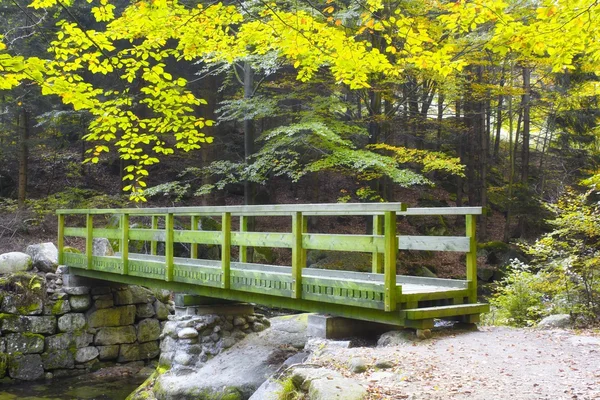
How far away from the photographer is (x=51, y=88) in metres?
5.18

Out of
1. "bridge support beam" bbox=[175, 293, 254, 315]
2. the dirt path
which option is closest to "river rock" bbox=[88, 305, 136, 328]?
"bridge support beam" bbox=[175, 293, 254, 315]

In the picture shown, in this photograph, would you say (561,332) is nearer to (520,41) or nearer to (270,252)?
(520,41)

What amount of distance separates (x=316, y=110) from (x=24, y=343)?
27.8 ft

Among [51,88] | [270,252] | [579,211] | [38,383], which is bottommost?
[38,383]

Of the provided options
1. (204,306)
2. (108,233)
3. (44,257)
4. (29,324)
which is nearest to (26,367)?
(29,324)

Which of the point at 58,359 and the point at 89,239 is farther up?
the point at 89,239

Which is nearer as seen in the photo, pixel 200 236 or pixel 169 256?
pixel 200 236

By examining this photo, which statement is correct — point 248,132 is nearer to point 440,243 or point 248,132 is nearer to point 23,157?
point 23,157

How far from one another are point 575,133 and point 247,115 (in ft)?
37.8

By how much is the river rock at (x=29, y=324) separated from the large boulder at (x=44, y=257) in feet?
3.88

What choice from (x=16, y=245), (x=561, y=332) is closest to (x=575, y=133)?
(x=561, y=332)

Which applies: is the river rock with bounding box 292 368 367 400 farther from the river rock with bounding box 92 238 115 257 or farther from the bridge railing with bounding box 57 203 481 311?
the river rock with bounding box 92 238 115 257

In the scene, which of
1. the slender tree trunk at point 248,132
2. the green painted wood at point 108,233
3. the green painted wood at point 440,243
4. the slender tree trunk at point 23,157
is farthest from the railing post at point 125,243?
the slender tree trunk at point 23,157

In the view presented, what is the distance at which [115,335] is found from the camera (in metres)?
12.6
